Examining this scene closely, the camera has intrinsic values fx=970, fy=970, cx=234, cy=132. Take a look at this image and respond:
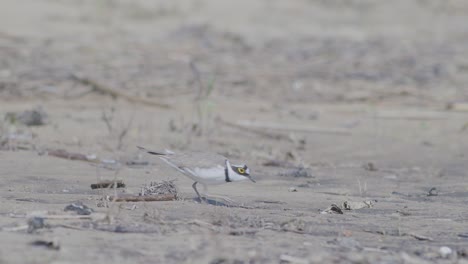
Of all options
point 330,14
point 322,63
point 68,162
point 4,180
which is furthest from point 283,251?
point 330,14

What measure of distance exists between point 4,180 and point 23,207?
1.08 m

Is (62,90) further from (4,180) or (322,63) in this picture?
(4,180)

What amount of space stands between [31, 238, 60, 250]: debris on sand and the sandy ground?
14 millimetres

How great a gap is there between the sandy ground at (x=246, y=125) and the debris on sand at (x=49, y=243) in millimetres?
14

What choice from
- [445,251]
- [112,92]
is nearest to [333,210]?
[445,251]

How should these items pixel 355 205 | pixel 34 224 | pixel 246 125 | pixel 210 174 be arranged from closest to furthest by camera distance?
1. pixel 34 224
2. pixel 210 174
3. pixel 355 205
4. pixel 246 125

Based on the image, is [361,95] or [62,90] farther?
[361,95]

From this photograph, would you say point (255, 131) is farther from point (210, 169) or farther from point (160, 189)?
point (210, 169)

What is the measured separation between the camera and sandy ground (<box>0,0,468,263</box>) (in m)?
4.71

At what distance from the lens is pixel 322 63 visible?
1429cm

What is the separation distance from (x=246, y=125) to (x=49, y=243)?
582 cm

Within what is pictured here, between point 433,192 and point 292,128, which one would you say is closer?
point 433,192

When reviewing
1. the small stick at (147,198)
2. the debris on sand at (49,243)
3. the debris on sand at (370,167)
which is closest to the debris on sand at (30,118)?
the debris on sand at (370,167)

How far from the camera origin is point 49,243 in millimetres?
4254
